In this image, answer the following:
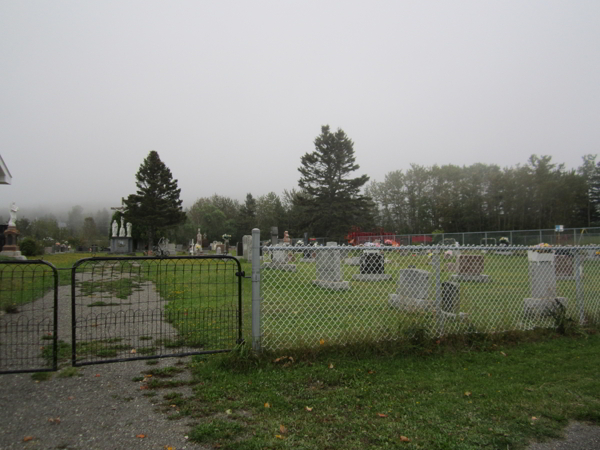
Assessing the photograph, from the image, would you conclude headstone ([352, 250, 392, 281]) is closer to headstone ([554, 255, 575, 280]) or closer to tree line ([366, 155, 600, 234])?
headstone ([554, 255, 575, 280])

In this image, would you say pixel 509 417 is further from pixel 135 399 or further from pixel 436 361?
pixel 135 399

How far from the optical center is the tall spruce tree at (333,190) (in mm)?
48906

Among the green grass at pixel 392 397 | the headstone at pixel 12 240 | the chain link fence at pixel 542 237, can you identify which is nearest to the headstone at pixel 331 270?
the green grass at pixel 392 397

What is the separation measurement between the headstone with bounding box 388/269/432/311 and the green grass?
144cm

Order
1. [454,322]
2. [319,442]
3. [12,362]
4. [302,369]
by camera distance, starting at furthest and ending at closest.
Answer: [454,322]
[12,362]
[302,369]
[319,442]

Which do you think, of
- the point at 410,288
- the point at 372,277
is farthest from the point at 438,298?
the point at 410,288

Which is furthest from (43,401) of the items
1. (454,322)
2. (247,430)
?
(454,322)

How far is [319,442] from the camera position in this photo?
2.62 m

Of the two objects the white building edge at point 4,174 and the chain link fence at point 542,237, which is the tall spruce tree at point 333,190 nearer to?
the chain link fence at point 542,237

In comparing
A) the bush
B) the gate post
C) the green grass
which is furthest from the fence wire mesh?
the bush

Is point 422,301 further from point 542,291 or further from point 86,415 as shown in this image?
point 86,415

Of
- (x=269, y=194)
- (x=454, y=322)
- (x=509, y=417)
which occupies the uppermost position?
(x=269, y=194)

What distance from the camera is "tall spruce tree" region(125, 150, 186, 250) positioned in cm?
4750

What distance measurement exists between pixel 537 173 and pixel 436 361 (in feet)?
183
